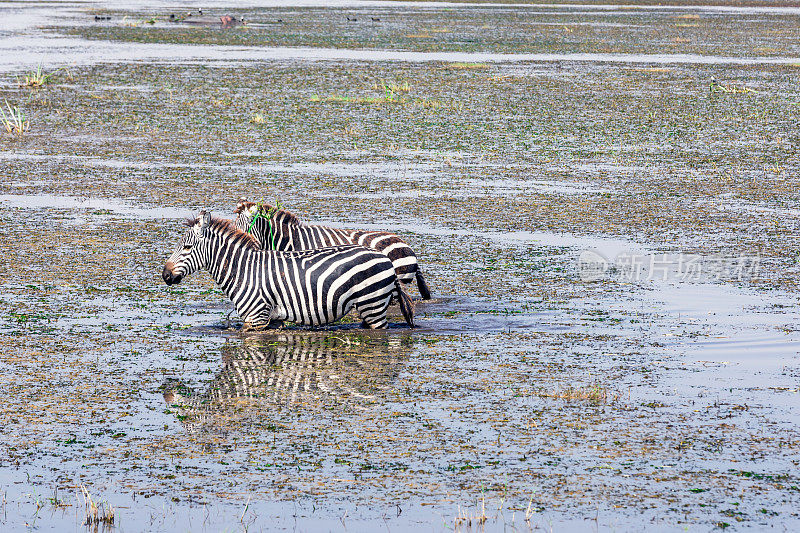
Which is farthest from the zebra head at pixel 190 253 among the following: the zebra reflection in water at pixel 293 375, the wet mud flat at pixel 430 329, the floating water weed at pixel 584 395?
the floating water weed at pixel 584 395

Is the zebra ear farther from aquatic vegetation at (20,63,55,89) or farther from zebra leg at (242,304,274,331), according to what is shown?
aquatic vegetation at (20,63,55,89)

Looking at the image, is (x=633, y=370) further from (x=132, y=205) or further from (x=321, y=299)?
(x=132, y=205)

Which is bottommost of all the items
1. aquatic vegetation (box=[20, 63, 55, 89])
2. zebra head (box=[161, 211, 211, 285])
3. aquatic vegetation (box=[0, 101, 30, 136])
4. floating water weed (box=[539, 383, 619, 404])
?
aquatic vegetation (box=[20, 63, 55, 89])

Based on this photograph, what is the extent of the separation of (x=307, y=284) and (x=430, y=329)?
1334mm

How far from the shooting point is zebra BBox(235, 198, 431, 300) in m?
13.2

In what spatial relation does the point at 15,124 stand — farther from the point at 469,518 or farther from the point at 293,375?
the point at 469,518

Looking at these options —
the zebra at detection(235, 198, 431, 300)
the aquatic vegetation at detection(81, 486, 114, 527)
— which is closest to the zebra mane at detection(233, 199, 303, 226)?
the zebra at detection(235, 198, 431, 300)

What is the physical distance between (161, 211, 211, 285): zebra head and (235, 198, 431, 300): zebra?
820mm

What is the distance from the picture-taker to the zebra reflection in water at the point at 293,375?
9.91 metres

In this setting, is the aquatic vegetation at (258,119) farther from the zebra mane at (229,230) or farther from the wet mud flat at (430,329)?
the zebra mane at (229,230)

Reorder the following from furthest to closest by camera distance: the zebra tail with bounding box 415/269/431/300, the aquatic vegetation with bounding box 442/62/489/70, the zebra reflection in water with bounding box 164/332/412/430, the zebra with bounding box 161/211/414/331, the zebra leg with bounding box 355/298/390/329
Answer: the aquatic vegetation with bounding box 442/62/489/70
the zebra tail with bounding box 415/269/431/300
the zebra leg with bounding box 355/298/390/329
the zebra with bounding box 161/211/414/331
the zebra reflection in water with bounding box 164/332/412/430

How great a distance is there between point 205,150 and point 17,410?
47.2ft

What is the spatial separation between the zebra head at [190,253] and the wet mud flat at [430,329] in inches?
20.8

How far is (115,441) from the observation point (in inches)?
355
